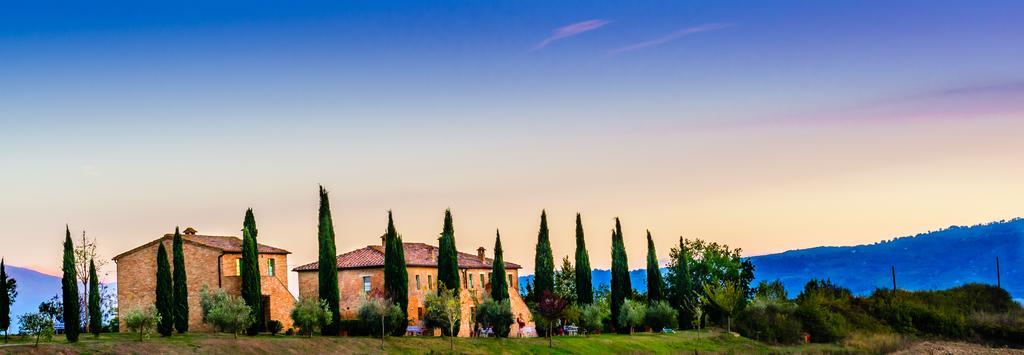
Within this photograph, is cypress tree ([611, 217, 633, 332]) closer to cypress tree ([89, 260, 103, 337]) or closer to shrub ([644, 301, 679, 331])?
shrub ([644, 301, 679, 331])

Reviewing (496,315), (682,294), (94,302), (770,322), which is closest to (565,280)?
(682,294)

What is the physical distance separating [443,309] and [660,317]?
2430 cm

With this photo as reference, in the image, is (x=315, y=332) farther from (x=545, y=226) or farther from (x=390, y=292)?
(x=545, y=226)

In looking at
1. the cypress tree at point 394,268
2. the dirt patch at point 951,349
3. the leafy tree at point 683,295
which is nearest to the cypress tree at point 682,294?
the leafy tree at point 683,295

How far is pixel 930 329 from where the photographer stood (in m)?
89.9

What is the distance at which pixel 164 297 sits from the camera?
56.1 meters

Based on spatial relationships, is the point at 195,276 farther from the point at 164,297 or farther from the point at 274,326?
the point at 164,297

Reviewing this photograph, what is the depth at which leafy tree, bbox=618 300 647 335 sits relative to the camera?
7931cm

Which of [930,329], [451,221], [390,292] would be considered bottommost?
[930,329]

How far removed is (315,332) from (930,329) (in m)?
54.5

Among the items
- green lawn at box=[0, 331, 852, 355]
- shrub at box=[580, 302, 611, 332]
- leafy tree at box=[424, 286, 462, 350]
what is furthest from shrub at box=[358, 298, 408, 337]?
shrub at box=[580, 302, 611, 332]

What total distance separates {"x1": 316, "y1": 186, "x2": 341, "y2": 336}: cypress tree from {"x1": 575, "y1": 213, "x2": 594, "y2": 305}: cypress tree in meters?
24.9

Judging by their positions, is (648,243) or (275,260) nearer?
(275,260)

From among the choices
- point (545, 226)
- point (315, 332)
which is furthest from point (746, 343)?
point (315, 332)
